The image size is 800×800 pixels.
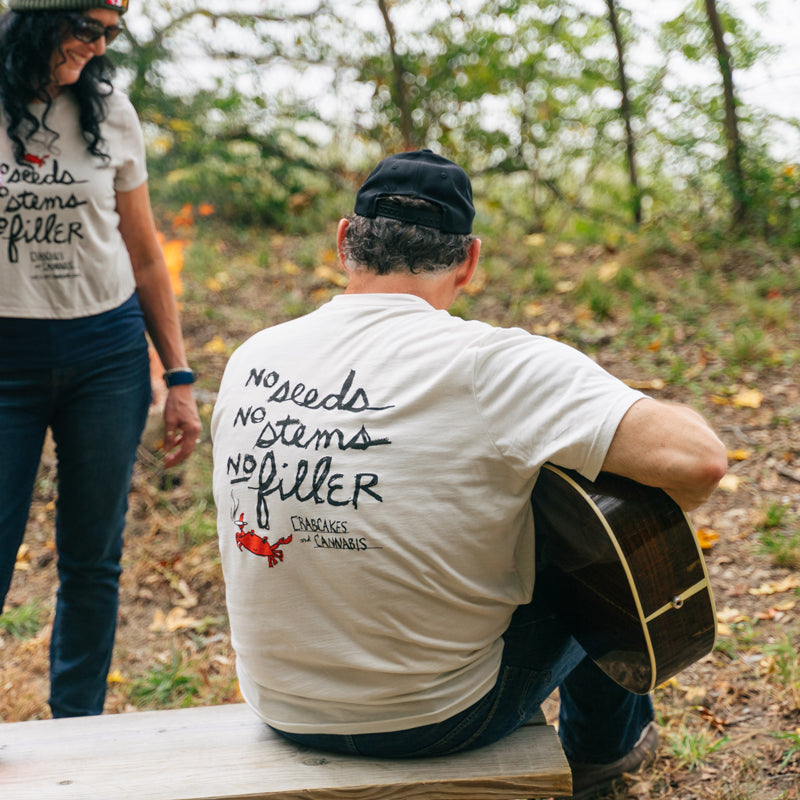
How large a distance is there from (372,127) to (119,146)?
5.40 m

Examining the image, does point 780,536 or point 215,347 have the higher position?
point 215,347

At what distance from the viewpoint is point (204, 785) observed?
Result: 184 centimetres

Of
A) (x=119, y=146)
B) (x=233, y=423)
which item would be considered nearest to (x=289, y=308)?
(x=119, y=146)

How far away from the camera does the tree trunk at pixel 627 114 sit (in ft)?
21.0

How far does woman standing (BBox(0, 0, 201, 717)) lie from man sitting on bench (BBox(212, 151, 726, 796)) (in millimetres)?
764

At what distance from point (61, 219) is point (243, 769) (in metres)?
1.55

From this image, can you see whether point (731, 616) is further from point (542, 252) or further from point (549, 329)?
point (542, 252)

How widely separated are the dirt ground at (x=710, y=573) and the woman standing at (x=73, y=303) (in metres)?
0.70

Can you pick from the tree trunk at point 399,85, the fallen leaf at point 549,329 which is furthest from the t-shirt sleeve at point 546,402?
the tree trunk at point 399,85

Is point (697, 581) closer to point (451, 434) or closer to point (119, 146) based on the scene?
point (451, 434)

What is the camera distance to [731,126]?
6051 mm

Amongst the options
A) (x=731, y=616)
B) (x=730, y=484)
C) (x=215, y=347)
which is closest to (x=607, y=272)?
(x=730, y=484)

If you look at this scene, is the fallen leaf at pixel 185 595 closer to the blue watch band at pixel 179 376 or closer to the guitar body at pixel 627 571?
the blue watch band at pixel 179 376

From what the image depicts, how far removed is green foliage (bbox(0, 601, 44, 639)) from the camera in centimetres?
362
